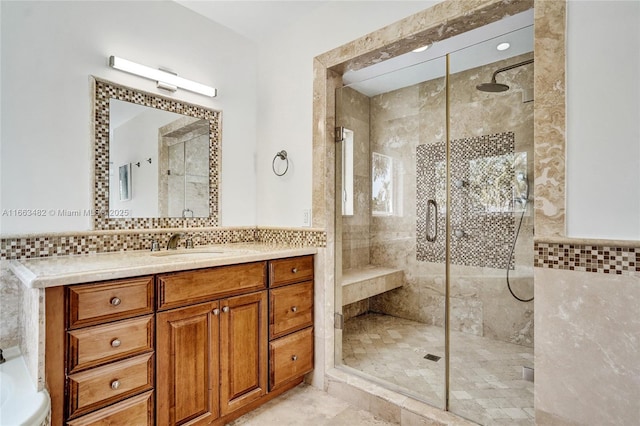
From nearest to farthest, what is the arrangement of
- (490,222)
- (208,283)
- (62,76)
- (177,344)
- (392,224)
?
(177,344) < (208,283) < (62,76) < (490,222) < (392,224)

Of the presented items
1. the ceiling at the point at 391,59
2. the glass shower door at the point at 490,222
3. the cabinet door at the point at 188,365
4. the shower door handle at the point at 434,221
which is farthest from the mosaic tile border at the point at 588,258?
the cabinet door at the point at 188,365

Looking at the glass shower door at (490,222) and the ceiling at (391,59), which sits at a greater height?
the ceiling at (391,59)

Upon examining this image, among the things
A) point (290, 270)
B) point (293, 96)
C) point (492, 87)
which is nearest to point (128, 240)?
point (290, 270)

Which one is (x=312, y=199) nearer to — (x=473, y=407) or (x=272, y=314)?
(x=272, y=314)

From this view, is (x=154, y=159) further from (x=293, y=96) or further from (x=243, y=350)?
(x=243, y=350)

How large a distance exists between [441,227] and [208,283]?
150 cm

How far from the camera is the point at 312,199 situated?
2273 millimetres

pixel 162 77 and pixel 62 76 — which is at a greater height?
pixel 162 77

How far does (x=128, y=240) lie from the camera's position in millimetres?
1975

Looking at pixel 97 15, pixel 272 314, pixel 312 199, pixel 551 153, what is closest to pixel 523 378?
pixel 551 153

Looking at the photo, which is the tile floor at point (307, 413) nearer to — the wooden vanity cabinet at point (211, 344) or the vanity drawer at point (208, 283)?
the wooden vanity cabinet at point (211, 344)

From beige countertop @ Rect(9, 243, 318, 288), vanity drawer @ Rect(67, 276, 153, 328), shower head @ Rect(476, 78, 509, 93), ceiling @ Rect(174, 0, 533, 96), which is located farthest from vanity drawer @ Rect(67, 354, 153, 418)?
shower head @ Rect(476, 78, 509, 93)

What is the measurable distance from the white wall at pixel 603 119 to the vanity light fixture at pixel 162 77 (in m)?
2.09

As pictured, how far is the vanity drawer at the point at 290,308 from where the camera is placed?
1.93 m
